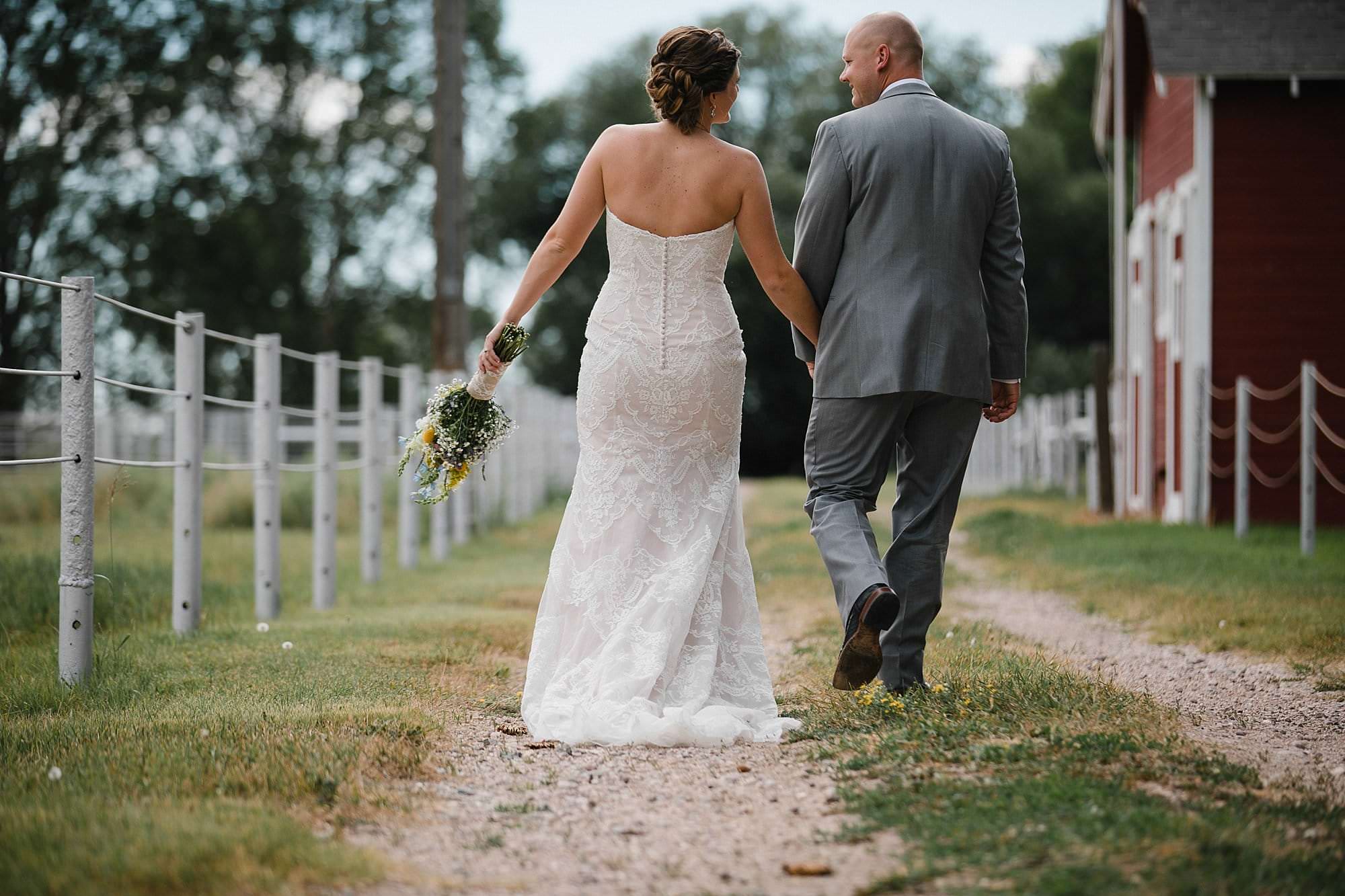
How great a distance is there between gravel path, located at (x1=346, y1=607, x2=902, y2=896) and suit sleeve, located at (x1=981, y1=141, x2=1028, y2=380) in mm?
1420

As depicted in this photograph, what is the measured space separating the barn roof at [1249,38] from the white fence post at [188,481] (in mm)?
8838

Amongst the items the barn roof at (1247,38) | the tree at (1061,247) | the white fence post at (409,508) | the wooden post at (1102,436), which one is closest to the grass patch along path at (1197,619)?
the wooden post at (1102,436)

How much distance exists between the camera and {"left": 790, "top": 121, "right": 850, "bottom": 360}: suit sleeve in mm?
4285

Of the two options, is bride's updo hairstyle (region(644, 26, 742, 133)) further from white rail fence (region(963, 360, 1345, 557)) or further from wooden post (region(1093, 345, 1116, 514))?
wooden post (region(1093, 345, 1116, 514))

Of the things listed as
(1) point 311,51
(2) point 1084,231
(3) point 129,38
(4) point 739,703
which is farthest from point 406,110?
(4) point 739,703

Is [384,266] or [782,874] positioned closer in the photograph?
Answer: [782,874]

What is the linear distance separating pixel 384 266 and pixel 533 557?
22719mm

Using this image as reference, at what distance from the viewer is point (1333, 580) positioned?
7570 millimetres

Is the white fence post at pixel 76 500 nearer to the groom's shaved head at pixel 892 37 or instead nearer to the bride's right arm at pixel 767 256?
the bride's right arm at pixel 767 256

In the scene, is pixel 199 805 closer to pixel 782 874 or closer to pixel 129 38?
pixel 782 874

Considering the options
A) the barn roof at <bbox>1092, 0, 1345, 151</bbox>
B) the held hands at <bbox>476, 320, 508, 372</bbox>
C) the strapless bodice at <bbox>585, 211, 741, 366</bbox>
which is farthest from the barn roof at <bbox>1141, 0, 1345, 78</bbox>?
the held hands at <bbox>476, 320, 508, 372</bbox>

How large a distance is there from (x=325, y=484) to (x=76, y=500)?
11.5 feet

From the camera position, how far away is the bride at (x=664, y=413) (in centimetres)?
435

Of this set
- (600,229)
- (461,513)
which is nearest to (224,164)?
(600,229)
